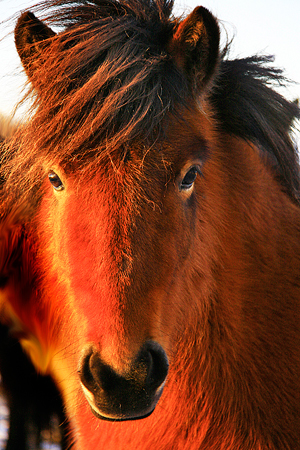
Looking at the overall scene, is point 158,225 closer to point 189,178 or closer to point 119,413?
point 189,178

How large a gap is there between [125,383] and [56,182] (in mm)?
984

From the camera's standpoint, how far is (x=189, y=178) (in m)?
1.79

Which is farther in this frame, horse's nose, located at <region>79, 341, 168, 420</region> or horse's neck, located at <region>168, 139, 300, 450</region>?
horse's neck, located at <region>168, 139, 300, 450</region>

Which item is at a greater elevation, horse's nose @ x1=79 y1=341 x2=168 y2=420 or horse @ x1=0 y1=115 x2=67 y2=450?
horse's nose @ x1=79 y1=341 x2=168 y2=420

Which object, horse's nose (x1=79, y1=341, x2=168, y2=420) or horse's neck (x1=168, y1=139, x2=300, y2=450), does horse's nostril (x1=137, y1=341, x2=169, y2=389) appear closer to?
horse's nose (x1=79, y1=341, x2=168, y2=420)

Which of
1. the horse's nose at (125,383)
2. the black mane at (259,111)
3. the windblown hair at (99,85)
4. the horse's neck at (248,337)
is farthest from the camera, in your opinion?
the black mane at (259,111)

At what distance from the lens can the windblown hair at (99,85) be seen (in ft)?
5.32

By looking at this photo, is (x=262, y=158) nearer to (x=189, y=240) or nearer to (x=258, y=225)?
(x=258, y=225)

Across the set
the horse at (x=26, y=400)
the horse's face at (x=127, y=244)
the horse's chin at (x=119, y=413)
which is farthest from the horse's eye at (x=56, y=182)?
the horse at (x=26, y=400)

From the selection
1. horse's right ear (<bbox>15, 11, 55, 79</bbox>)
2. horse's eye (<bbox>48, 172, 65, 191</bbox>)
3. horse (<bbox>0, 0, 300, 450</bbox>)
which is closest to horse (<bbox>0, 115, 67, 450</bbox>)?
horse (<bbox>0, 0, 300, 450</bbox>)

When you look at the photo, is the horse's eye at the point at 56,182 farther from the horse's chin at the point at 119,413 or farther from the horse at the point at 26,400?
the horse at the point at 26,400

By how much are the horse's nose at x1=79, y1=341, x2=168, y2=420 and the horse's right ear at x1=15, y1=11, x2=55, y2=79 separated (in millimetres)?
1427

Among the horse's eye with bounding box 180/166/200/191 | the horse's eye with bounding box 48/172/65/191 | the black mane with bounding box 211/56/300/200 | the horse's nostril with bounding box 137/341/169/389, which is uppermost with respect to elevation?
the black mane with bounding box 211/56/300/200

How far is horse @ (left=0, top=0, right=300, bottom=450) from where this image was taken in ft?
4.84
